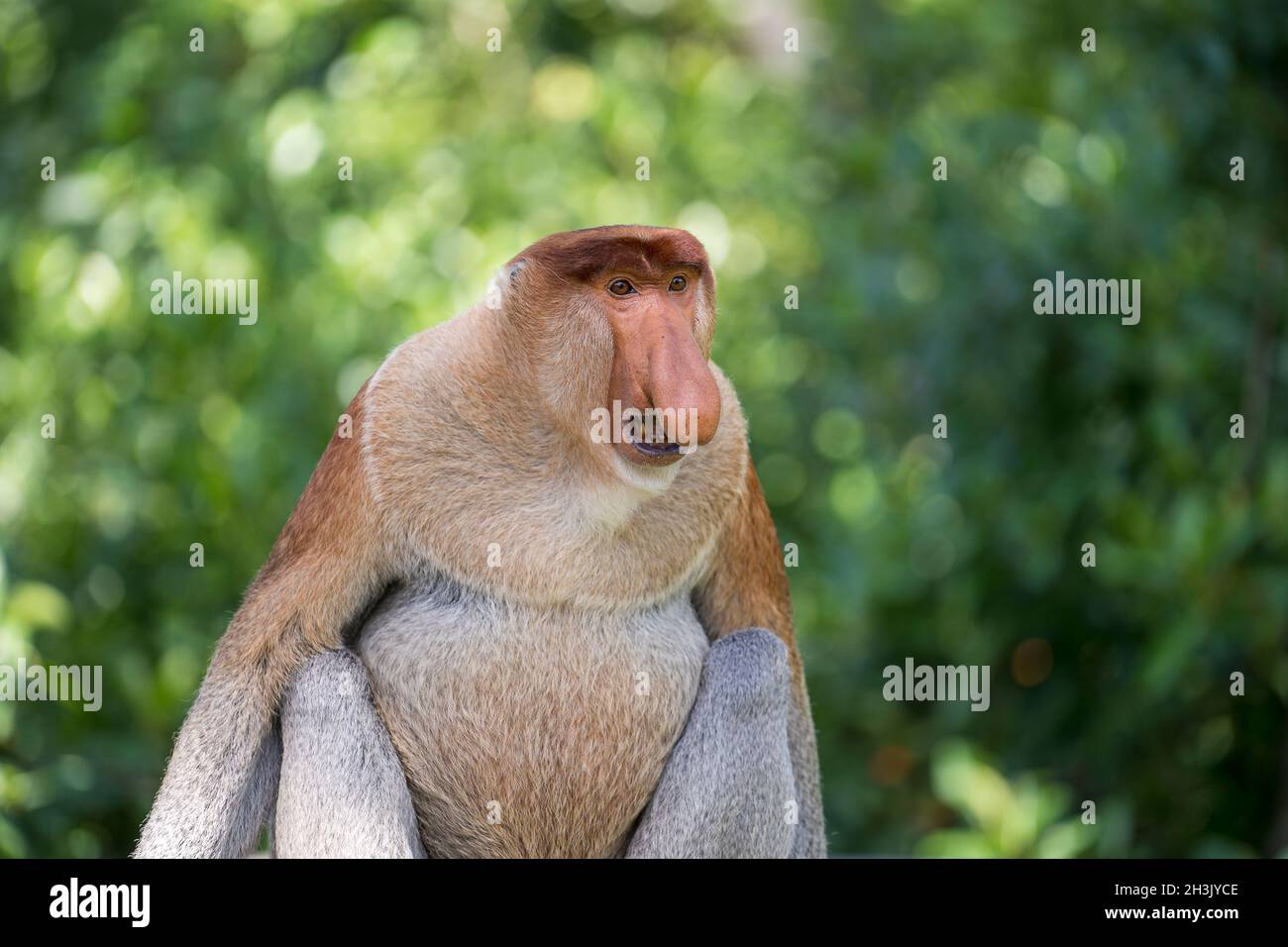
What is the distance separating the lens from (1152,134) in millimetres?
4707

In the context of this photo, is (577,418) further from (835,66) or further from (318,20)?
(835,66)

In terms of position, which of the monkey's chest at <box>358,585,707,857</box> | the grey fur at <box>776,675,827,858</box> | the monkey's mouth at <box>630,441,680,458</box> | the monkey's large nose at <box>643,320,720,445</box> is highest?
the monkey's large nose at <box>643,320,720,445</box>

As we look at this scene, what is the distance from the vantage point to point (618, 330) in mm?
2238

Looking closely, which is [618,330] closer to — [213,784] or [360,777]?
[360,777]

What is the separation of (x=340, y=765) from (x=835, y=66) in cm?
533

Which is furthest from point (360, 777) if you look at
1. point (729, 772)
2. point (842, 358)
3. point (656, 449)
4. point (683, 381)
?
point (842, 358)

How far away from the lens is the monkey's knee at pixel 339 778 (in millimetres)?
2307

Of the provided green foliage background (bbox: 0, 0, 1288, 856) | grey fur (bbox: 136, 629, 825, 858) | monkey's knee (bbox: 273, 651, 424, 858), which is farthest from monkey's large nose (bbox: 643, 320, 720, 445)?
green foliage background (bbox: 0, 0, 1288, 856)

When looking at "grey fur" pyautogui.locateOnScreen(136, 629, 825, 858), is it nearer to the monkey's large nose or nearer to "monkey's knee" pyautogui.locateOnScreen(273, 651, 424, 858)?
"monkey's knee" pyautogui.locateOnScreen(273, 651, 424, 858)

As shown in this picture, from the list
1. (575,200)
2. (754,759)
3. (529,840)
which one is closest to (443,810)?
(529,840)

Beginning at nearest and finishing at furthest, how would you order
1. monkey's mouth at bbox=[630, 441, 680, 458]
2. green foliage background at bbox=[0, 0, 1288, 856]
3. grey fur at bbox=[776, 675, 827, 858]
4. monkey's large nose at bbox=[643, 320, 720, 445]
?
monkey's large nose at bbox=[643, 320, 720, 445] < monkey's mouth at bbox=[630, 441, 680, 458] < grey fur at bbox=[776, 675, 827, 858] < green foliage background at bbox=[0, 0, 1288, 856]

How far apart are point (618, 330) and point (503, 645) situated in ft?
1.68

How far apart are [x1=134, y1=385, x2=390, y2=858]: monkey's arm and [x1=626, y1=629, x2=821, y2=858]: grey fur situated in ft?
1.81

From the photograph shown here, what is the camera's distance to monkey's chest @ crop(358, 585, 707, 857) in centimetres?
235
